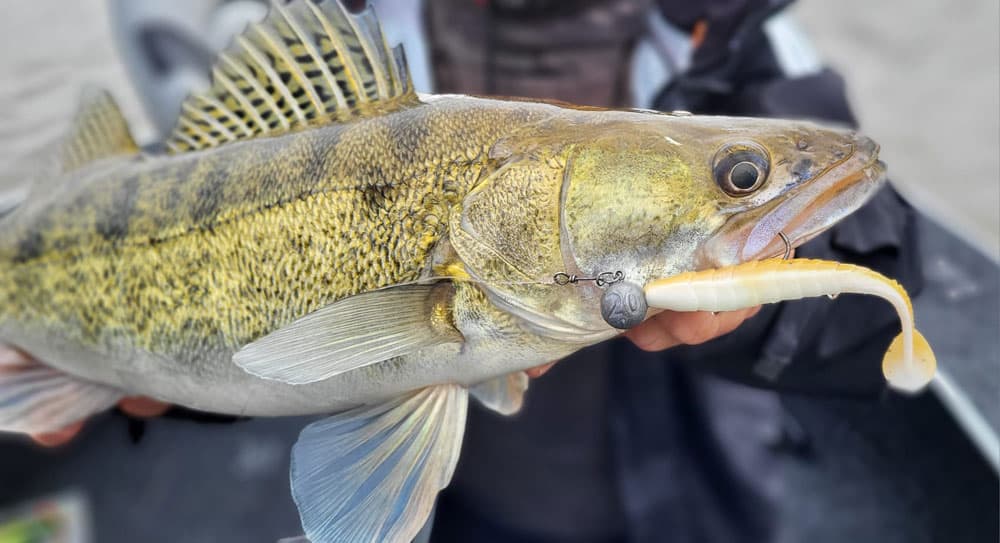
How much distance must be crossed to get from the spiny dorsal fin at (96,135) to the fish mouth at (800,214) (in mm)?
792

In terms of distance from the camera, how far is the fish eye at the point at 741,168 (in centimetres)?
59

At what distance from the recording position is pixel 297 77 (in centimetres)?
80

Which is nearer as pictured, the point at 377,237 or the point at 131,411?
the point at 377,237

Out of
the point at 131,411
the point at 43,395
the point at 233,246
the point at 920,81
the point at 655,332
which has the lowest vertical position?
the point at 920,81

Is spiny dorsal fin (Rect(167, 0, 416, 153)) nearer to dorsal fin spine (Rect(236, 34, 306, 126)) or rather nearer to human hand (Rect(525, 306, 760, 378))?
dorsal fin spine (Rect(236, 34, 306, 126))

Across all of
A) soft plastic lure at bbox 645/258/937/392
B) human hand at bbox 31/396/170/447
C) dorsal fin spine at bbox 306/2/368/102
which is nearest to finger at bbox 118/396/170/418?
human hand at bbox 31/396/170/447

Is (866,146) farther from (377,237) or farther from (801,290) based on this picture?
(377,237)

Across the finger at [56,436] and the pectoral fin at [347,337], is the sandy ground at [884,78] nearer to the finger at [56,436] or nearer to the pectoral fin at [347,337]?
the pectoral fin at [347,337]

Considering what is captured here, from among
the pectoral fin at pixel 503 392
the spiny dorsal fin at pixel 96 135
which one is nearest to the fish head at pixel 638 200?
the pectoral fin at pixel 503 392

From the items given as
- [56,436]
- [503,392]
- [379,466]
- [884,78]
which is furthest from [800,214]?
[884,78]

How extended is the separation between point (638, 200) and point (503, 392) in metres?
0.26

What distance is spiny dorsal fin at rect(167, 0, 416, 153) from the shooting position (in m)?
0.77

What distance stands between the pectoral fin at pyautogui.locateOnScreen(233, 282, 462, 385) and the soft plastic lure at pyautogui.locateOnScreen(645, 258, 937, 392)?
235 millimetres

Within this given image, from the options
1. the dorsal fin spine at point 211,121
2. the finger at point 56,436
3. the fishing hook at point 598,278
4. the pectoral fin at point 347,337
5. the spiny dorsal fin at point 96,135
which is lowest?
the finger at point 56,436
